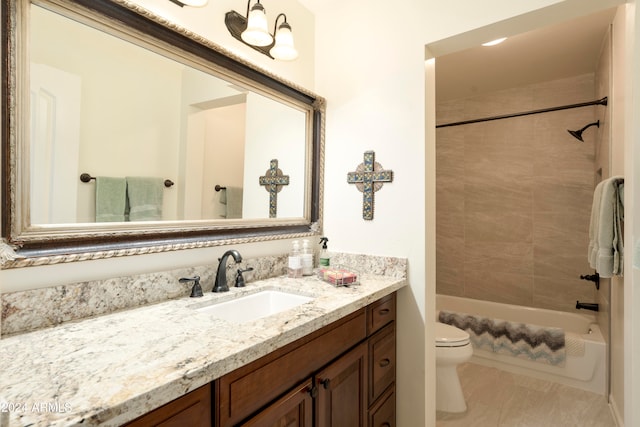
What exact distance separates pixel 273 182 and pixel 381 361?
1.03m

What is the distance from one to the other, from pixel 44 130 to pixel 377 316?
136 cm

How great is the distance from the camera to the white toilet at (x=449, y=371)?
2053 millimetres

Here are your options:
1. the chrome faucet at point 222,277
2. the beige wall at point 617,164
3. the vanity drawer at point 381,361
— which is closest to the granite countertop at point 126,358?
the chrome faucet at point 222,277

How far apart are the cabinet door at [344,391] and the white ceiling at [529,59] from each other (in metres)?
2.31

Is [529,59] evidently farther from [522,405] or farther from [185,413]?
[185,413]

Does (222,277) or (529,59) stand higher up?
(529,59)

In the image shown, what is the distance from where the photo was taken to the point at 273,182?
5.72 feet

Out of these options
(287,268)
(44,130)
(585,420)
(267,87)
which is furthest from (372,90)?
(585,420)

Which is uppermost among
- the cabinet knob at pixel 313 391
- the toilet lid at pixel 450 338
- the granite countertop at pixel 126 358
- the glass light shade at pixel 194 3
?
the glass light shade at pixel 194 3

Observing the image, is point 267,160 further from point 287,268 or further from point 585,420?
point 585,420

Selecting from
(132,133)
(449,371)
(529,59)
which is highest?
(529,59)

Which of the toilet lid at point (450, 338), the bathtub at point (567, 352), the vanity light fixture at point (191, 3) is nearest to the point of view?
the vanity light fixture at point (191, 3)

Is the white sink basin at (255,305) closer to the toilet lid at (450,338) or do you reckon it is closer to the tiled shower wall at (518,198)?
the toilet lid at (450,338)

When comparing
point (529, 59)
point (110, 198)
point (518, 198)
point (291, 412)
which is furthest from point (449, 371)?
point (529, 59)
